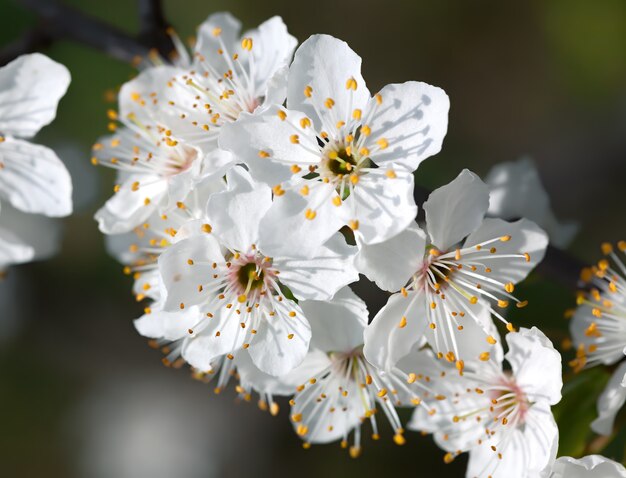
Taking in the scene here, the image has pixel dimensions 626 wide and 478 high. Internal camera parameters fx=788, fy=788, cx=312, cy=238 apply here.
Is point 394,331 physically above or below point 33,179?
above

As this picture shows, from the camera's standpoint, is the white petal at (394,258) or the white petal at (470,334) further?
the white petal at (470,334)

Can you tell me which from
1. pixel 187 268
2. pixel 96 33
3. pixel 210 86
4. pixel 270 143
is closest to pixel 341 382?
pixel 187 268

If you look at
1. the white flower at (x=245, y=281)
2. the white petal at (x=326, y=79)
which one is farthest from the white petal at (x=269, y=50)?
the white flower at (x=245, y=281)

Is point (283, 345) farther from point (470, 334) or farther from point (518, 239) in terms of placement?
point (518, 239)

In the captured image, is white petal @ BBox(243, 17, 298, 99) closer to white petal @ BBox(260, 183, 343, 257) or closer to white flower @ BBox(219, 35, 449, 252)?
white flower @ BBox(219, 35, 449, 252)

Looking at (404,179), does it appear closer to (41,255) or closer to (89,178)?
(41,255)

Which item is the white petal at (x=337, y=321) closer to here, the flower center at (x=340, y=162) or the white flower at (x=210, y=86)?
the flower center at (x=340, y=162)

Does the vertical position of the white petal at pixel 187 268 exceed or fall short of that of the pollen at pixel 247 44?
it falls short
